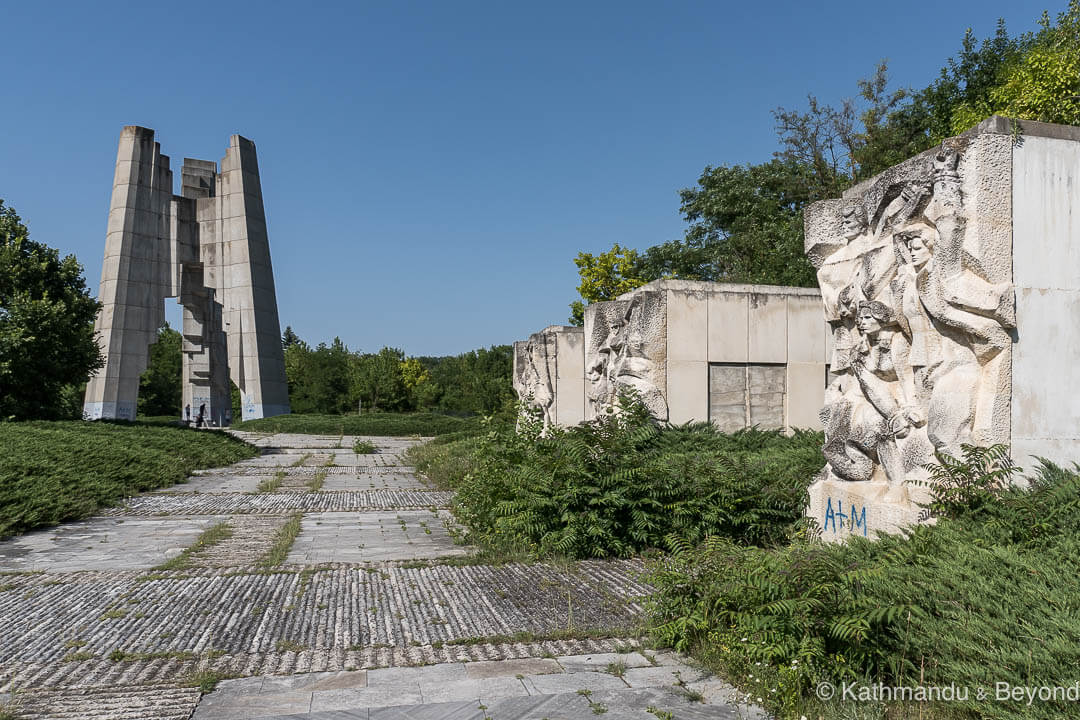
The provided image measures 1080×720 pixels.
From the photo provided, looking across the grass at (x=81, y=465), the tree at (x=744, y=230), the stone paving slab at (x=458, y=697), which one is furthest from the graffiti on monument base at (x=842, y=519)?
the tree at (x=744, y=230)

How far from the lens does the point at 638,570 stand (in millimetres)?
6332

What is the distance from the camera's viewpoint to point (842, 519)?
6.07m

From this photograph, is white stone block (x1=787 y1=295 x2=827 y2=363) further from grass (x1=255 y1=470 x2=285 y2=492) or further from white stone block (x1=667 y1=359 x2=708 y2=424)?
grass (x1=255 y1=470 x2=285 y2=492)

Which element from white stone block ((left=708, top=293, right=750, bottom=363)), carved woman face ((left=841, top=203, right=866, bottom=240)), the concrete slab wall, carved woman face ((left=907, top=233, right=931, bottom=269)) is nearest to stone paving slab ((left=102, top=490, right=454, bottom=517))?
the concrete slab wall

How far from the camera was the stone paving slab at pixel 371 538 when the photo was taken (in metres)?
7.33

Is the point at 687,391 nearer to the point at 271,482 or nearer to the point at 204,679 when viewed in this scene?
the point at 204,679

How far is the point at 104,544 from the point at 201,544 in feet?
3.69

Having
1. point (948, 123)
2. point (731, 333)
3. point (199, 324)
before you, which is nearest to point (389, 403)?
point (199, 324)

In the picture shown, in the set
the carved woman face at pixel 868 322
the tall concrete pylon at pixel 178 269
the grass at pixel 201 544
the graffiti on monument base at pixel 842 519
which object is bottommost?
the grass at pixel 201 544

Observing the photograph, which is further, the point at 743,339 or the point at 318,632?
the point at 743,339

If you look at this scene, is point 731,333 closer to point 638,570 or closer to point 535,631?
point 638,570

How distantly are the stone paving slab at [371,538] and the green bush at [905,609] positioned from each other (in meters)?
3.62

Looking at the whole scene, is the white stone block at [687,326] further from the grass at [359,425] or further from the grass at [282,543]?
the grass at [359,425]

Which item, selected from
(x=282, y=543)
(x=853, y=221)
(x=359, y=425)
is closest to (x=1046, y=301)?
(x=853, y=221)
